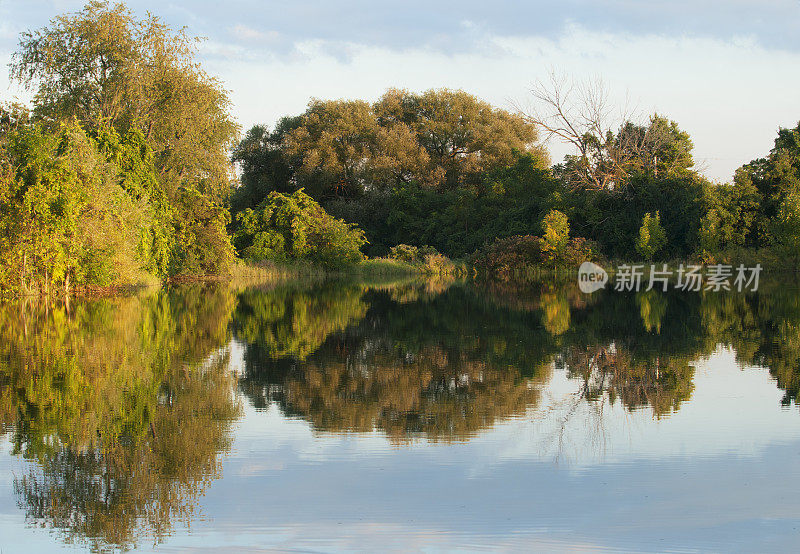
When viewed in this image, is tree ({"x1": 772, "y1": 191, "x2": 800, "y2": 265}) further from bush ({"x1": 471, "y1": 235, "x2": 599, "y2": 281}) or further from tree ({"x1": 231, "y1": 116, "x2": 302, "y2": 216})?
tree ({"x1": 231, "y1": 116, "x2": 302, "y2": 216})

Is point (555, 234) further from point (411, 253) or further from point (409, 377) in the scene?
point (409, 377)

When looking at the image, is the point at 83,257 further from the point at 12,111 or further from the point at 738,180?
the point at 738,180

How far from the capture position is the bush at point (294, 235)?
1427 inches

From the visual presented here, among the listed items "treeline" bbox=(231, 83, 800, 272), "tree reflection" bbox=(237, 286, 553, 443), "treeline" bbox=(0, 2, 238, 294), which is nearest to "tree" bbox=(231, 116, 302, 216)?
"treeline" bbox=(231, 83, 800, 272)

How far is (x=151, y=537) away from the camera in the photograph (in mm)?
3793

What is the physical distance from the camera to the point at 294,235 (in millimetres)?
36312

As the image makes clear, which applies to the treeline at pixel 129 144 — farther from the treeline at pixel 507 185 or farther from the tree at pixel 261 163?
the tree at pixel 261 163

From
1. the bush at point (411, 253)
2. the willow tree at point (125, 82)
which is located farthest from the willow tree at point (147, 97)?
the bush at point (411, 253)

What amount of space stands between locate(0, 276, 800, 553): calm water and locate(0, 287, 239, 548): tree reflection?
1.0 inches

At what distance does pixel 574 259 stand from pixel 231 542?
33265 millimetres

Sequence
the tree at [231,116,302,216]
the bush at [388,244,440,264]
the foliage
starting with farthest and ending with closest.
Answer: the tree at [231,116,302,216] < the bush at [388,244,440,264] < the foliage

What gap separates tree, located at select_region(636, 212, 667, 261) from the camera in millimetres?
34625

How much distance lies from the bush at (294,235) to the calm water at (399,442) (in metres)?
24.5

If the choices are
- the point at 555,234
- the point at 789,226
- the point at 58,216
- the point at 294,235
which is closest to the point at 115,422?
→ the point at 58,216
